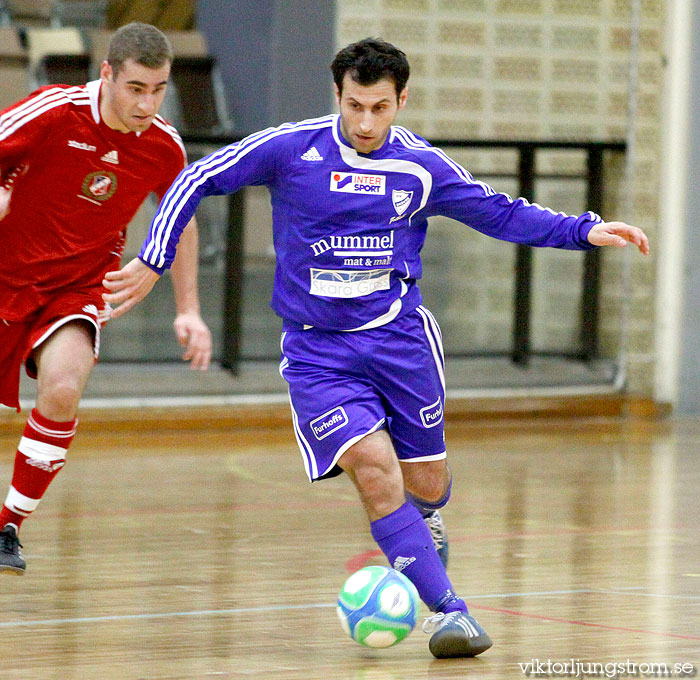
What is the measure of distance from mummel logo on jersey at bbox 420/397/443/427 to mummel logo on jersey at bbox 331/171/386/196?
2.12ft

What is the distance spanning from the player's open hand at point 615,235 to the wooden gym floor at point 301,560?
1.09 meters

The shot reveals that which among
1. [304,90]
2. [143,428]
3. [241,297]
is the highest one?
[304,90]

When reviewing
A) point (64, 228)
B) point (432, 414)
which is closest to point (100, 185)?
point (64, 228)

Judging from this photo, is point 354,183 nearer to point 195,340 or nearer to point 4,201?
point 195,340

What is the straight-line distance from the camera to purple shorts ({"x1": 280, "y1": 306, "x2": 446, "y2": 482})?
377 centimetres

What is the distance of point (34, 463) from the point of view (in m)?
4.41

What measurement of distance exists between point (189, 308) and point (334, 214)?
798 millimetres

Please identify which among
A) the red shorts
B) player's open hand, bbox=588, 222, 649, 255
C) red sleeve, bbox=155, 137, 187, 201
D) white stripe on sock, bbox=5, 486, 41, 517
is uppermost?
red sleeve, bbox=155, 137, 187, 201

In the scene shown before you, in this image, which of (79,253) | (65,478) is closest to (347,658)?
(79,253)

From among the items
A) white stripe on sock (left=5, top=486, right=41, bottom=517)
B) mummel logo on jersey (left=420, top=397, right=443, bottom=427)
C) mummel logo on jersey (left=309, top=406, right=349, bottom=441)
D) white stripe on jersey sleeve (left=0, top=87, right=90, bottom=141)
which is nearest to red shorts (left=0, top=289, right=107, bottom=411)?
white stripe on sock (left=5, top=486, right=41, bottom=517)

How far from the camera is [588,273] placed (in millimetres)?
9602

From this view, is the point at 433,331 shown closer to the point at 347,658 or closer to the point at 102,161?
the point at 347,658

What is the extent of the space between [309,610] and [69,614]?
714mm

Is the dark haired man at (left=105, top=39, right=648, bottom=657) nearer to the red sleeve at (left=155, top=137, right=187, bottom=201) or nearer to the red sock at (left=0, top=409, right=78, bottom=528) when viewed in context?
the red sock at (left=0, top=409, right=78, bottom=528)
